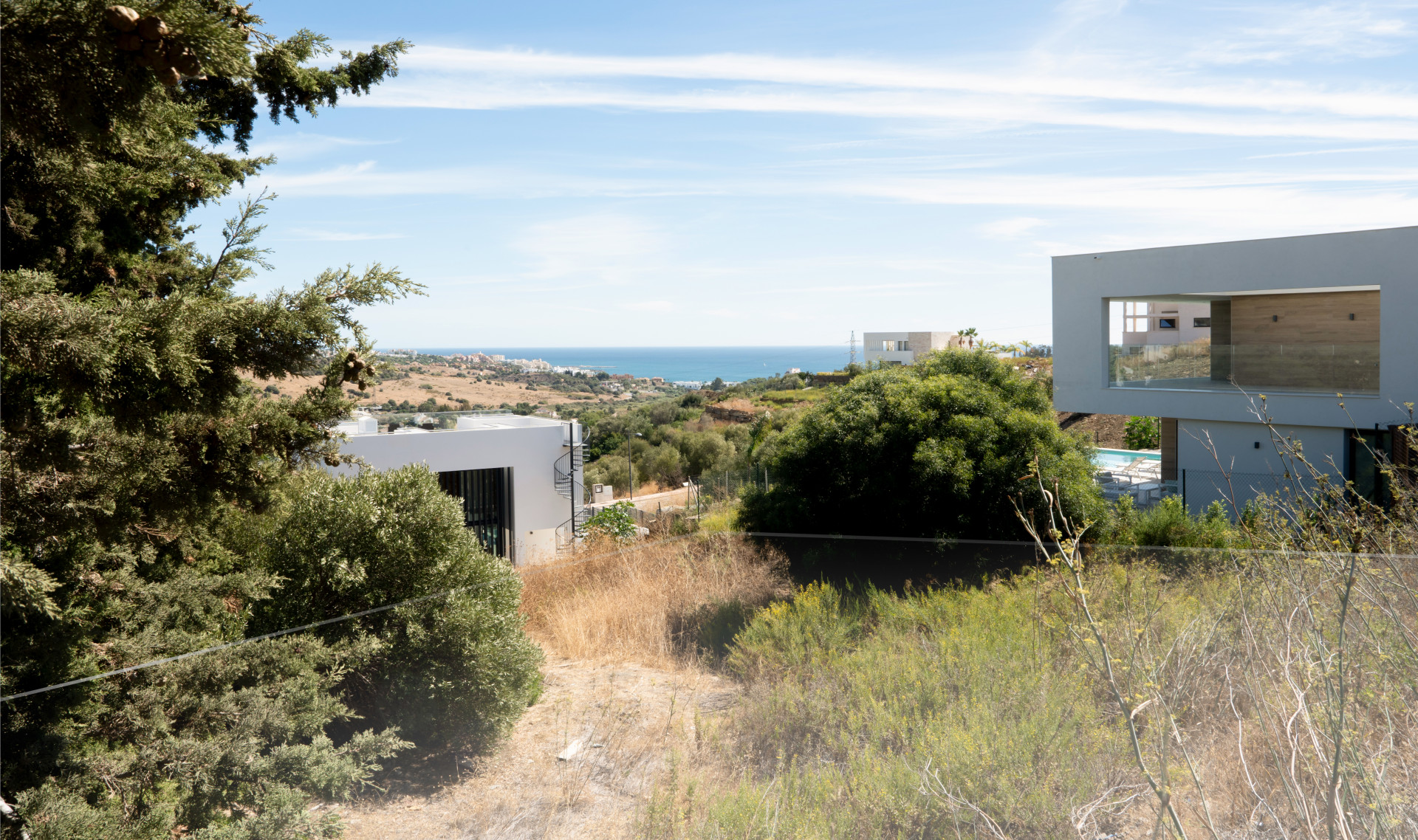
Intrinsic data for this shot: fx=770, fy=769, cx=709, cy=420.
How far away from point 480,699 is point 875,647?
8.36ft

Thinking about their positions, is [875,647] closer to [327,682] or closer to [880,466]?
[880,466]

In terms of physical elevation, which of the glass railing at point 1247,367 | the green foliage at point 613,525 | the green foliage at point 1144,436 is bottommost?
the green foliage at point 613,525

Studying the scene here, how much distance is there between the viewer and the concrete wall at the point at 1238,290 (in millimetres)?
9859

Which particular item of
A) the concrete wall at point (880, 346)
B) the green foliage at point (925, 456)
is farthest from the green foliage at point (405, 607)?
the concrete wall at point (880, 346)

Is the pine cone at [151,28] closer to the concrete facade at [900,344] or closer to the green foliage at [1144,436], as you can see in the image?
the green foliage at [1144,436]

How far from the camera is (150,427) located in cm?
271

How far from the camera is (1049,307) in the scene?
13344 mm

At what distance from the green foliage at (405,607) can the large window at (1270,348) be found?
10.3 m

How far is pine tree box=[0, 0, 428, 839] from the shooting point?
7.54ft

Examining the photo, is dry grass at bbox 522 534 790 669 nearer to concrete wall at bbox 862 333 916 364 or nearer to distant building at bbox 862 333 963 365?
distant building at bbox 862 333 963 365

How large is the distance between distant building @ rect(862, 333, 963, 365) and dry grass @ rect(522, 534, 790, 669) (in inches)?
1237

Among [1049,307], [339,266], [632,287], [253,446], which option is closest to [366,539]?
[253,446]

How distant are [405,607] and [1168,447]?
1362cm

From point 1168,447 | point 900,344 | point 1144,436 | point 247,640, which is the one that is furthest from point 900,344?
point 247,640
